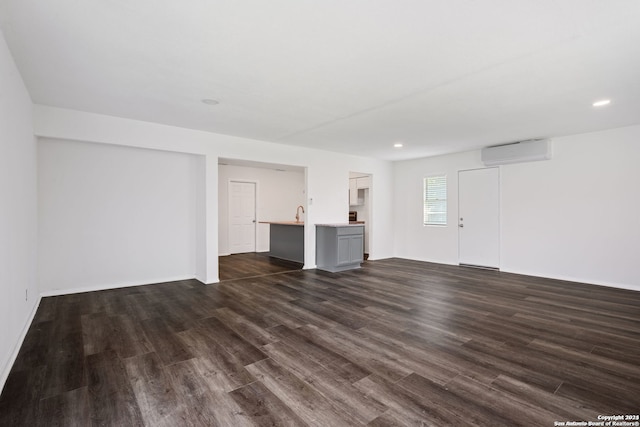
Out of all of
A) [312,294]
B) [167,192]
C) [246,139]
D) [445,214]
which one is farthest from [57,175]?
[445,214]

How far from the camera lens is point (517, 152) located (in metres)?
5.81

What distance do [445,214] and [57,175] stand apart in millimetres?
7220

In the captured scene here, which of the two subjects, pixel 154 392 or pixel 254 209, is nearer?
pixel 154 392

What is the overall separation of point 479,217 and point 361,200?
130 inches

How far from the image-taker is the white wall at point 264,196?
8.37m

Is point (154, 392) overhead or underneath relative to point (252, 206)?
underneath

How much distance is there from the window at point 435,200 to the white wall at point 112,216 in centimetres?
525

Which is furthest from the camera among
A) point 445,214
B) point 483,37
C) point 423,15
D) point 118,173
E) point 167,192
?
point 445,214

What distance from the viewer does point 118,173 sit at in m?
4.81

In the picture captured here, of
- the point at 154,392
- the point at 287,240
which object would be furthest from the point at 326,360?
the point at 287,240

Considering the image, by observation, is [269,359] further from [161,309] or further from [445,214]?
[445,214]

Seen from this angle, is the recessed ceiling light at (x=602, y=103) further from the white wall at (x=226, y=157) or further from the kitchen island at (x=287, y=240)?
the kitchen island at (x=287, y=240)

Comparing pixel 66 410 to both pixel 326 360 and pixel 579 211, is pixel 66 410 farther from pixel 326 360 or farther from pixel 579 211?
pixel 579 211

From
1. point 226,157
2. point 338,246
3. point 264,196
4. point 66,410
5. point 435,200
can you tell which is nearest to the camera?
point 66,410
